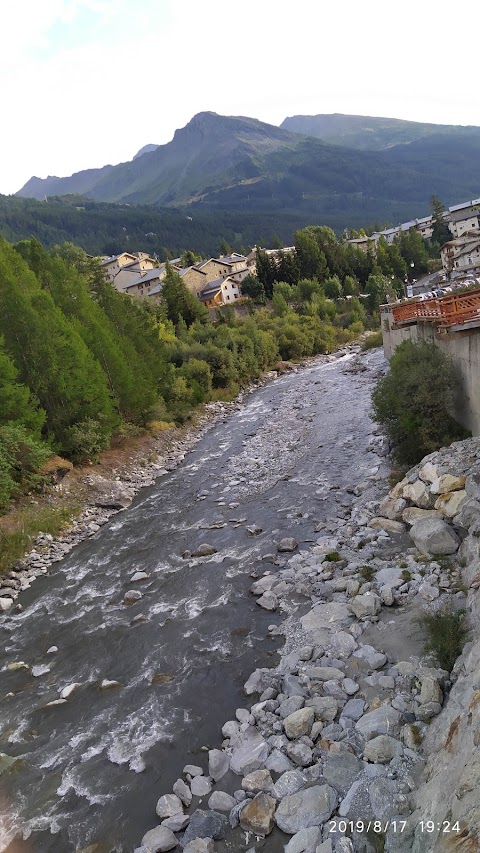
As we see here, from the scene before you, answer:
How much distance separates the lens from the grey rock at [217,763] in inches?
336

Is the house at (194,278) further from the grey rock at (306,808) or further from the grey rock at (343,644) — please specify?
the grey rock at (306,808)

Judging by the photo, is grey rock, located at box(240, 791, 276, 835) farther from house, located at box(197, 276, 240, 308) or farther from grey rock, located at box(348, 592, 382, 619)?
house, located at box(197, 276, 240, 308)

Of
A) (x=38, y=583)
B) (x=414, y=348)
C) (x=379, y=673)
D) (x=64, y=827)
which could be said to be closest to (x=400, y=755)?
(x=379, y=673)

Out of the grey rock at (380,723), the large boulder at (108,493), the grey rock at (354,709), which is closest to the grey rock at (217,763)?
the grey rock at (354,709)

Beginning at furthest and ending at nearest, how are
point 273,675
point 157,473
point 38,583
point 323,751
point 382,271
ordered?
point 382,271 < point 157,473 < point 38,583 < point 273,675 < point 323,751

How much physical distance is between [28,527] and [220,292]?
244 feet

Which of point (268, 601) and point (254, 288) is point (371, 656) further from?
point (254, 288)

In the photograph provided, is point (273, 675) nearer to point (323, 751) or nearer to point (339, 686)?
point (339, 686)

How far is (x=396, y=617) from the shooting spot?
11031mm

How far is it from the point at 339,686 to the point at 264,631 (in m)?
2.96

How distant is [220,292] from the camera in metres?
89.6

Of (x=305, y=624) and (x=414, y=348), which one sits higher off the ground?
(x=414, y=348)

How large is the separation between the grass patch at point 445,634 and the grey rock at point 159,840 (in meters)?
5.25

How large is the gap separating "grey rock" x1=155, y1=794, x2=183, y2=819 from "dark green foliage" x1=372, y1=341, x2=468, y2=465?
13.8 meters
